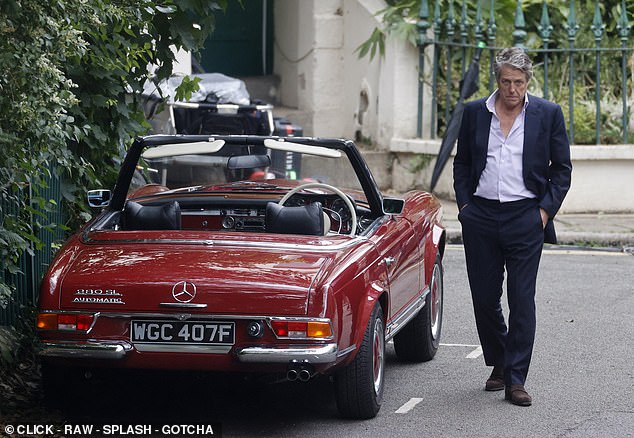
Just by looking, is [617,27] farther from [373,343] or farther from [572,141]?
[373,343]

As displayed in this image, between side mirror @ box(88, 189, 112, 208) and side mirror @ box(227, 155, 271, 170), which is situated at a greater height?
side mirror @ box(227, 155, 271, 170)

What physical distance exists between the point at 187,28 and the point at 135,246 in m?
2.40

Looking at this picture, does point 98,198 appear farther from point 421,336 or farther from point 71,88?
point 421,336

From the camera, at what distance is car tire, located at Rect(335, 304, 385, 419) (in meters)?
6.31

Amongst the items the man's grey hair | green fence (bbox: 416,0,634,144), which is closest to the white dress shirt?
the man's grey hair

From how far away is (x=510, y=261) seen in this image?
704 centimetres

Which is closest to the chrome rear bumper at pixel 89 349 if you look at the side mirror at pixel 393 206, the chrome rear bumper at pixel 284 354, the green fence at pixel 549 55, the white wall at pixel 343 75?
the chrome rear bumper at pixel 284 354

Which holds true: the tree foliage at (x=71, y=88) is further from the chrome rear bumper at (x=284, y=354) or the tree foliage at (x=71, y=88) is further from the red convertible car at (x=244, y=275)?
the chrome rear bumper at (x=284, y=354)

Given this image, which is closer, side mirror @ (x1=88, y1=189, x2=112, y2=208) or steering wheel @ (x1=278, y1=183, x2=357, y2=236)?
steering wheel @ (x1=278, y1=183, x2=357, y2=236)

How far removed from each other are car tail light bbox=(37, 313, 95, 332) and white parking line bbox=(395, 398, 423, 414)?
1.77 meters

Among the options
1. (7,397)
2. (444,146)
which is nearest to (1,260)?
(7,397)

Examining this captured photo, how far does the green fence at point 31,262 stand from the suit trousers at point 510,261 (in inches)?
94.9

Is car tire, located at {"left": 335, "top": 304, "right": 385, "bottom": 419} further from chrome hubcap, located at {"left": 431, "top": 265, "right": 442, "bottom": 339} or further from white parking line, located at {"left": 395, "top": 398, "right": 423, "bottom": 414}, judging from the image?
chrome hubcap, located at {"left": 431, "top": 265, "right": 442, "bottom": 339}

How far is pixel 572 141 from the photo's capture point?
14.7m
